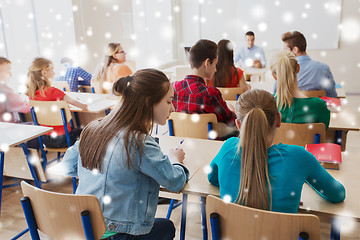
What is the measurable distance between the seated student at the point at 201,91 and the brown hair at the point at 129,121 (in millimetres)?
1023

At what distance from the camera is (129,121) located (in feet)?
4.21

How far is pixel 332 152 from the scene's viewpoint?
1.58 m

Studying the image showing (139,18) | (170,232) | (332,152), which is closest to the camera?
(170,232)

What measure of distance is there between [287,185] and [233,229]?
0.77 ft

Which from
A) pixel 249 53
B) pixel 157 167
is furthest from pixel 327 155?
pixel 249 53

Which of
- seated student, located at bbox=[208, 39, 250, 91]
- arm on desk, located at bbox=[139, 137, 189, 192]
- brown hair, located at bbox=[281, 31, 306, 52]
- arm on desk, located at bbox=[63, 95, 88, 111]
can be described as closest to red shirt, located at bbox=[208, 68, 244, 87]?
seated student, located at bbox=[208, 39, 250, 91]

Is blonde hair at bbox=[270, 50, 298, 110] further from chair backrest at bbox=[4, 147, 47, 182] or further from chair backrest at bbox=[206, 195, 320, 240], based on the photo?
chair backrest at bbox=[4, 147, 47, 182]

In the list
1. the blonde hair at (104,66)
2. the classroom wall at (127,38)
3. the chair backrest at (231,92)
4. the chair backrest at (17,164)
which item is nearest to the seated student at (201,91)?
the chair backrest at (231,92)

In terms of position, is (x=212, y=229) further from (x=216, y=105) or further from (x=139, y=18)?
(x=139, y=18)

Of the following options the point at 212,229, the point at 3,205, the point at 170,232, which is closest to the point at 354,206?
the point at 212,229

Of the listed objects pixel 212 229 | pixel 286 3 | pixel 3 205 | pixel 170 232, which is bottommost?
pixel 3 205

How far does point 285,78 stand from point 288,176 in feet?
3.47

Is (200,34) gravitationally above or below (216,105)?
above

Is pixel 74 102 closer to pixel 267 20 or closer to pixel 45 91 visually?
pixel 45 91
